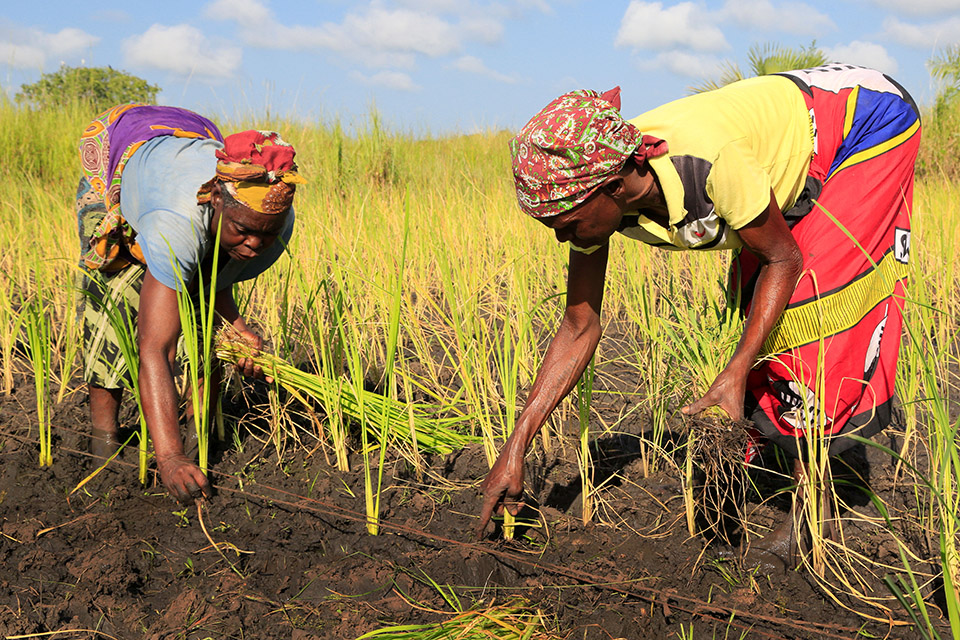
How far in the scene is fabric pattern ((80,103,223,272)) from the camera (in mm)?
2275

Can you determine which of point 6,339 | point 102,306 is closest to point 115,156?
point 102,306

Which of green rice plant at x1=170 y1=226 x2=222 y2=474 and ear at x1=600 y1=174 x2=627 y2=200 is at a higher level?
→ ear at x1=600 y1=174 x2=627 y2=200

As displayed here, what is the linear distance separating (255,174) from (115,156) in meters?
0.69

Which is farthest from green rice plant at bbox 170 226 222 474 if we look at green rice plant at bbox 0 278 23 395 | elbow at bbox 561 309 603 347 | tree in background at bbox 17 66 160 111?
tree in background at bbox 17 66 160 111

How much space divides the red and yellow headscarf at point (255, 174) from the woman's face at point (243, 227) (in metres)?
0.02

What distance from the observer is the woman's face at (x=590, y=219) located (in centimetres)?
156

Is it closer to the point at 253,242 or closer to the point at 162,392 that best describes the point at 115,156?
the point at 253,242

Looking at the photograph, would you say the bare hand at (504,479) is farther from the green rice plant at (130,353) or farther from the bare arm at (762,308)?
the green rice plant at (130,353)

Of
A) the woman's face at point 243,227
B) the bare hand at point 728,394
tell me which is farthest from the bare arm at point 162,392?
the bare hand at point 728,394

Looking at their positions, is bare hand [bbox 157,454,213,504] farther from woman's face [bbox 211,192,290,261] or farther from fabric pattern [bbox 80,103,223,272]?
fabric pattern [bbox 80,103,223,272]

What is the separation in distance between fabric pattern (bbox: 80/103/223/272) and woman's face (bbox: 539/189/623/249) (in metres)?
1.33

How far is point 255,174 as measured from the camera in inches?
75.1

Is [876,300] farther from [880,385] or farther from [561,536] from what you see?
[561,536]

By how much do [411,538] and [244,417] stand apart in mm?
950
